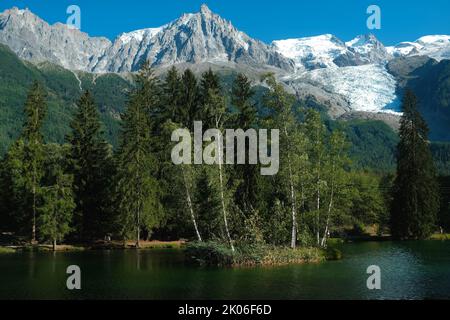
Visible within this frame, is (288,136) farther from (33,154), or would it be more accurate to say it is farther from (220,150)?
(33,154)

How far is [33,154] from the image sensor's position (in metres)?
66.0

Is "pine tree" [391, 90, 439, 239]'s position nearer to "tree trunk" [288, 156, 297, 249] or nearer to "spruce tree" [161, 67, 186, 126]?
"spruce tree" [161, 67, 186, 126]

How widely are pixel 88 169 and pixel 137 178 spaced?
7796mm

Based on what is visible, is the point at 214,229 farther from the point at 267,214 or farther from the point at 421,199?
the point at 421,199

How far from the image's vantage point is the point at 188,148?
48.1 m

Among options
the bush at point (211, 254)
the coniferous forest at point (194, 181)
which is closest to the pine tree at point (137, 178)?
the coniferous forest at point (194, 181)

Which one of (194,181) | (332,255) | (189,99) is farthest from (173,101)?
(332,255)

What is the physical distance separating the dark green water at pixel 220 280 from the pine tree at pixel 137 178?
1541 centimetres

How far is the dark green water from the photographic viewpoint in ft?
93.9

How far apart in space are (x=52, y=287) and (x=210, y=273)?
1117cm

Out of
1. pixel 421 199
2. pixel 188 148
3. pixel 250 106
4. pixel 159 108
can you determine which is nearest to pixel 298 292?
pixel 188 148

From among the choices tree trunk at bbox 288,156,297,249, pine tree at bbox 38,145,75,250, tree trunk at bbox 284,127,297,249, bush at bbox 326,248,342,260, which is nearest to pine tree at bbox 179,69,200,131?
pine tree at bbox 38,145,75,250

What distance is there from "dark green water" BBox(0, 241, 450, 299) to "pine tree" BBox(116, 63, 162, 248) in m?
15.4
